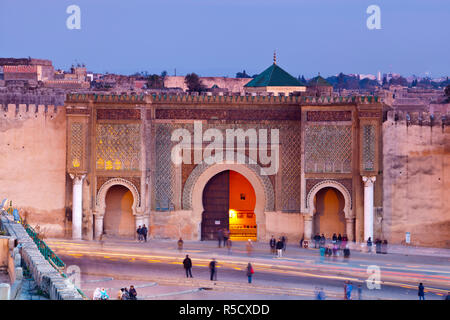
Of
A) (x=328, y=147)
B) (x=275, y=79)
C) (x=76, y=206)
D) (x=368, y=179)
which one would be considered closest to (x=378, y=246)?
(x=368, y=179)

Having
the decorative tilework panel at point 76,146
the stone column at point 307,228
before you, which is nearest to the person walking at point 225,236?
the stone column at point 307,228

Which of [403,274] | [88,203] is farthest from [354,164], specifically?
[88,203]

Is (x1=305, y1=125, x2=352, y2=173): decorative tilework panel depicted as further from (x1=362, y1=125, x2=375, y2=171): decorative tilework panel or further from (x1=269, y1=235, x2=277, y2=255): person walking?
(x1=269, y1=235, x2=277, y2=255): person walking

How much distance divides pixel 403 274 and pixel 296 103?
6.21m

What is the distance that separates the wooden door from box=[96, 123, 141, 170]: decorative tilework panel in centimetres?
214

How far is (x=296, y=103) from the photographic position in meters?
23.2

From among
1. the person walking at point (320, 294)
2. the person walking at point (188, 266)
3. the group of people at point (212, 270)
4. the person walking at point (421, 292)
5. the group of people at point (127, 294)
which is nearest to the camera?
the group of people at point (127, 294)

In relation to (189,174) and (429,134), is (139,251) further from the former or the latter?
(429,134)

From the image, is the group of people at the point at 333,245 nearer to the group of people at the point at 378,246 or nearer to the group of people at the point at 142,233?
the group of people at the point at 378,246

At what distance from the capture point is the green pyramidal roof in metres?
31.8

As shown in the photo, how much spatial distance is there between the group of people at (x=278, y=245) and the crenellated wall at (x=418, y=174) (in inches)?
99.7

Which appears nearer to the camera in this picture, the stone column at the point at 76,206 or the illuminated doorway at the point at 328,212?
the stone column at the point at 76,206

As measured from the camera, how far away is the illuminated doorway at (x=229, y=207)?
23953 millimetres
